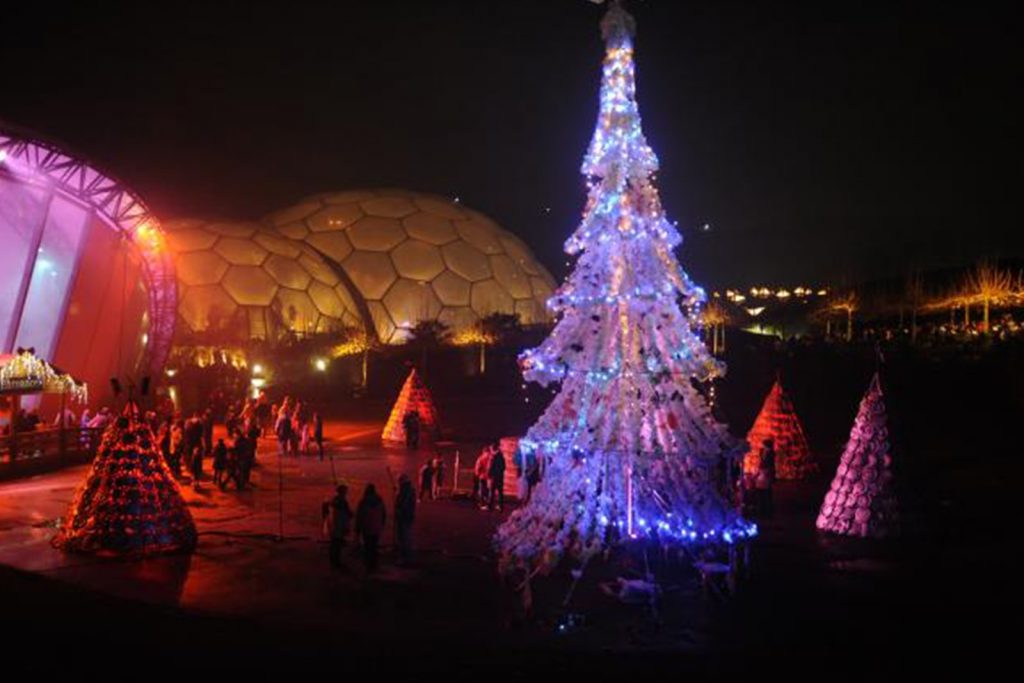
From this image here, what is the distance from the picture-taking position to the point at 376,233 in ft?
143

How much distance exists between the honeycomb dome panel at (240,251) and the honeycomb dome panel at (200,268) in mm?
369

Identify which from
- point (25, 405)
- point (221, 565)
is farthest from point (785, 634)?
point (25, 405)

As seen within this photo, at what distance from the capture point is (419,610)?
802 centimetres

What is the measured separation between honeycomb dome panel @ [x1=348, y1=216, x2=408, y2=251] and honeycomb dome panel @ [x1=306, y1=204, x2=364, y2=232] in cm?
53

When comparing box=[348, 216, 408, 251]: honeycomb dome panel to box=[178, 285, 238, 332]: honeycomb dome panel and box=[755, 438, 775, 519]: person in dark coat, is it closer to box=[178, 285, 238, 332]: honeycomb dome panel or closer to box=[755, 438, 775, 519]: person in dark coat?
box=[178, 285, 238, 332]: honeycomb dome panel

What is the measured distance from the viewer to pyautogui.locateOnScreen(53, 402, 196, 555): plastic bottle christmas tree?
10.0m

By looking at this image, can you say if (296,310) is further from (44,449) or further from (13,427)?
(13,427)

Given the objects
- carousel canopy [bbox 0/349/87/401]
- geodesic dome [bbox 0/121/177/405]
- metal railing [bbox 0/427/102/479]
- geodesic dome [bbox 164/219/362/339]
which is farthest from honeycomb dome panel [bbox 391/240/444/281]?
metal railing [bbox 0/427/102/479]

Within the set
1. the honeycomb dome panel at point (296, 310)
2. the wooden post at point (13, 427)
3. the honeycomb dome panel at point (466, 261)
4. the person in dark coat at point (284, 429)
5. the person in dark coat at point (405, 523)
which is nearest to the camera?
the person in dark coat at point (405, 523)

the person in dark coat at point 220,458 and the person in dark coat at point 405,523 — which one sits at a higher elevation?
the person in dark coat at point 220,458

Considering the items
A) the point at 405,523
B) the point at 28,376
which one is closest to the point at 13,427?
the point at 28,376

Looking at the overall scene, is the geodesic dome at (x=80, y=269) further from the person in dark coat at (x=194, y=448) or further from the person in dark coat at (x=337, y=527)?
the person in dark coat at (x=337, y=527)

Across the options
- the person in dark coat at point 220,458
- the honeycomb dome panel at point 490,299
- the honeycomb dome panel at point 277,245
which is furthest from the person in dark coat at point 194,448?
the honeycomb dome panel at point 490,299

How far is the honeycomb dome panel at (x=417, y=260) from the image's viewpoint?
1634 inches
